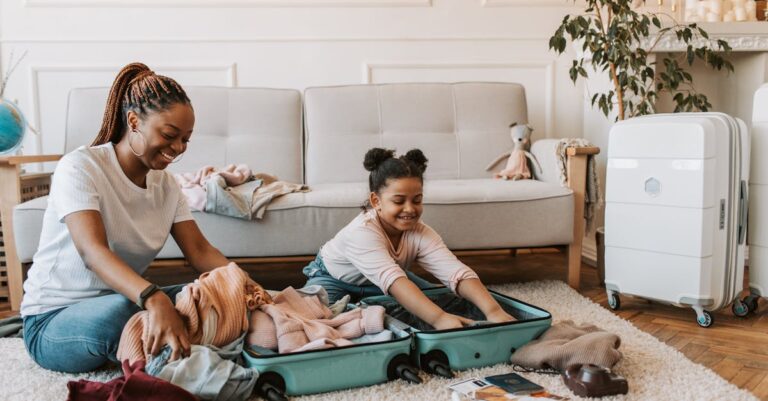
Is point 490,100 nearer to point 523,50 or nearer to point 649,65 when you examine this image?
point 523,50

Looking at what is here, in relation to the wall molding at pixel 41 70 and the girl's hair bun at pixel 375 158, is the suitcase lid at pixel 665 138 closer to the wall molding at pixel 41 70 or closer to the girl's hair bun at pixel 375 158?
the girl's hair bun at pixel 375 158

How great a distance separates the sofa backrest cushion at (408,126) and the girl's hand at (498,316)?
1279mm

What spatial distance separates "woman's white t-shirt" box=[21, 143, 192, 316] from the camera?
150 cm

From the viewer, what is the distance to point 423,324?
1.89m

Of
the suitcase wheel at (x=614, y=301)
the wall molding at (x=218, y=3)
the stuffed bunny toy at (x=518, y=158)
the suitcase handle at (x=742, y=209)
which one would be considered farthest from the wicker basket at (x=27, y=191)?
the suitcase handle at (x=742, y=209)

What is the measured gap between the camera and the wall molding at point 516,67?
3383mm

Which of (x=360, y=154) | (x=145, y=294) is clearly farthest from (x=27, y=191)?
(x=145, y=294)

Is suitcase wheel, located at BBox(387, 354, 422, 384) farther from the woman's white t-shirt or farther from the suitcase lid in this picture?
the suitcase lid

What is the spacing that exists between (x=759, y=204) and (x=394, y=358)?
1423mm

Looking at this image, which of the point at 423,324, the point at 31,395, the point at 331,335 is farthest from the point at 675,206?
the point at 31,395

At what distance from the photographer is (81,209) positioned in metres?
1.47

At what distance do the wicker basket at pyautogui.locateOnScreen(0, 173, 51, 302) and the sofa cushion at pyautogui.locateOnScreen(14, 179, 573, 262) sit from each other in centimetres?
27

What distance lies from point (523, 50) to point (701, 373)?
7.27ft

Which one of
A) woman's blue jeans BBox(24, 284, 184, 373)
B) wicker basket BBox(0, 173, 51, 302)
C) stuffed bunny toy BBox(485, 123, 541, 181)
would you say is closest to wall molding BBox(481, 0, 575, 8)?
stuffed bunny toy BBox(485, 123, 541, 181)
